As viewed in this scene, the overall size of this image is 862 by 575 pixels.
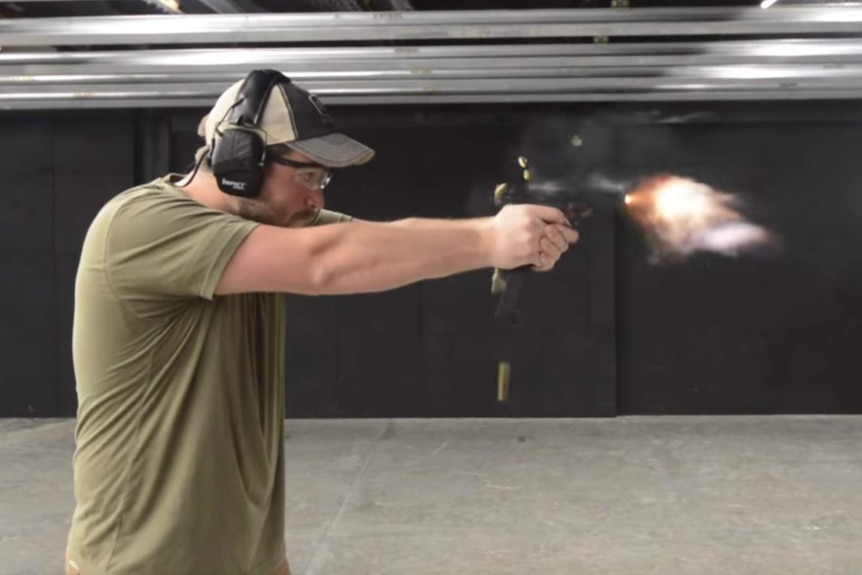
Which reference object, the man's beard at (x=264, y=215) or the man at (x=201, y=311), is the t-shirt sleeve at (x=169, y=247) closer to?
the man at (x=201, y=311)

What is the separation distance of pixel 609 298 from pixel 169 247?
630cm

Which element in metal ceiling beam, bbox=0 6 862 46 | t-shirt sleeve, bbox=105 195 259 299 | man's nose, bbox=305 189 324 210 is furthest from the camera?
metal ceiling beam, bbox=0 6 862 46

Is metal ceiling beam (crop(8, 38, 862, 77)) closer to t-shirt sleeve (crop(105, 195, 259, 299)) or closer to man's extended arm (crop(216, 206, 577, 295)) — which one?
man's extended arm (crop(216, 206, 577, 295))

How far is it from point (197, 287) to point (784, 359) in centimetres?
689

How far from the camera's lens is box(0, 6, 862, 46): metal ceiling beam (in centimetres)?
442

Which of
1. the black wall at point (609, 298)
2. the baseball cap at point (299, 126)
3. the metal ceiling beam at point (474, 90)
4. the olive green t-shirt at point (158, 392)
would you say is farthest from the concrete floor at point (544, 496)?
the baseball cap at point (299, 126)

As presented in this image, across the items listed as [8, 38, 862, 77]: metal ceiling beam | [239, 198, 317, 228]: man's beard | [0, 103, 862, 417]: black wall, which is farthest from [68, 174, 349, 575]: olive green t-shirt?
[0, 103, 862, 417]: black wall

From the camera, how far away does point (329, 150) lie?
1.59m

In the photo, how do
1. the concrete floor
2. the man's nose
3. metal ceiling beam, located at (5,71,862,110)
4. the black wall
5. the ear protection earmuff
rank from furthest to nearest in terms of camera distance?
the black wall < metal ceiling beam, located at (5,71,862,110) < the concrete floor < the man's nose < the ear protection earmuff

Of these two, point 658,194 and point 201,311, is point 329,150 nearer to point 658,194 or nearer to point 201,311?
point 201,311

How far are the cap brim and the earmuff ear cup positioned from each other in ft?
0.23

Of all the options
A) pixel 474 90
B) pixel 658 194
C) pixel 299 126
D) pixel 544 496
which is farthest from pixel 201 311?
pixel 658 194

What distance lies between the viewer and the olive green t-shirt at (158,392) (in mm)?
1457

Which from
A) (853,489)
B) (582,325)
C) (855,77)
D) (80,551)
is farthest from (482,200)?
(80,551)
